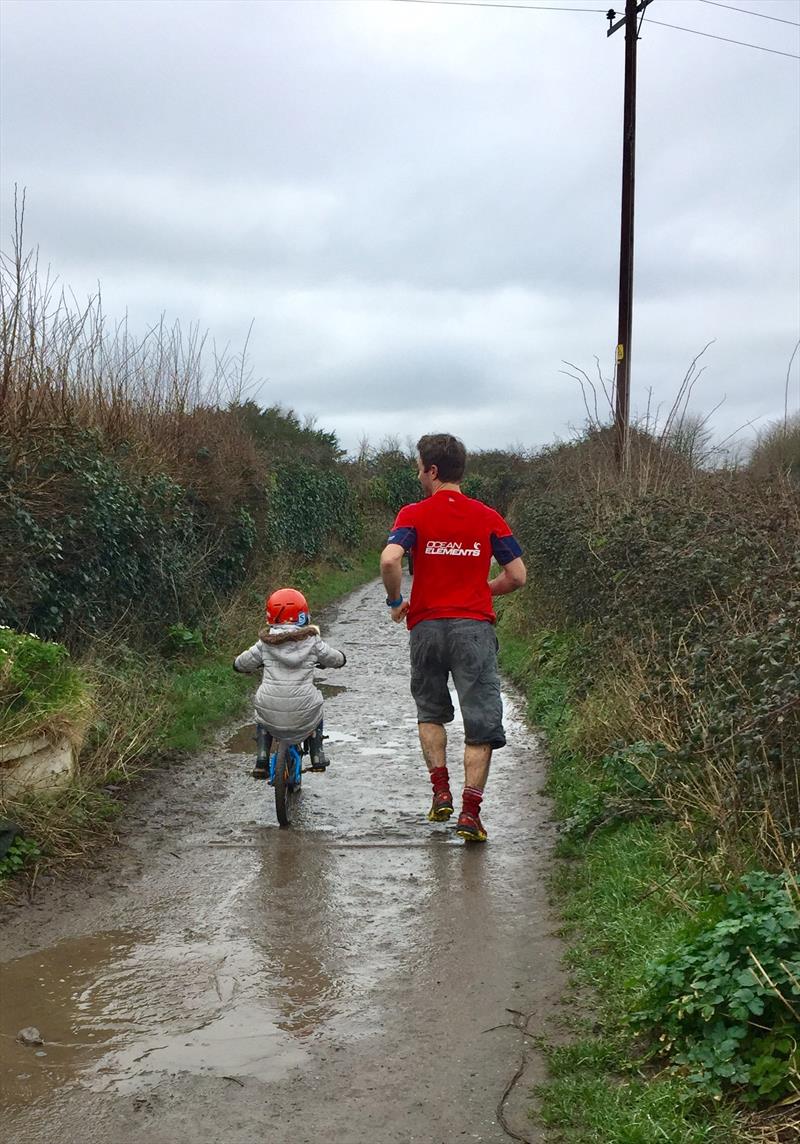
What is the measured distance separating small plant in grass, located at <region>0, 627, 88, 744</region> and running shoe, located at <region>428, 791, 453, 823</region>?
233cm

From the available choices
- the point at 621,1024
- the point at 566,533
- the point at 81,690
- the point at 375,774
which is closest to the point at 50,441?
the point at 81,690

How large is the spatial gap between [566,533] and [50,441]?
18.2 ft

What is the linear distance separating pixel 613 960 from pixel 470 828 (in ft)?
6.58

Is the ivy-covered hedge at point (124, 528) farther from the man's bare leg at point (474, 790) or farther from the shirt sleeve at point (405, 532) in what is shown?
the man's bare leg at point (474, 790)

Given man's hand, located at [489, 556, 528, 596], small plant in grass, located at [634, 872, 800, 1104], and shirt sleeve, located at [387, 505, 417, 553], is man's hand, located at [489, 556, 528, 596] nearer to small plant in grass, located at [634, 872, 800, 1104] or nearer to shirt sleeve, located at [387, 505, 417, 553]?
shirt sleeve, located at [387, 505, 417, 553]

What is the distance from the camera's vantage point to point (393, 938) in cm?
498

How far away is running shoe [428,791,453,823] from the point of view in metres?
6.50

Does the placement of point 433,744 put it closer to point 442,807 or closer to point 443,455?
point 442,807

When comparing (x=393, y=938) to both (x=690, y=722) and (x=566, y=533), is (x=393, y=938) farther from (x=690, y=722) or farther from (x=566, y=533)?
(x=566, y=533)

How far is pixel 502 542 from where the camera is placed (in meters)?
6.59

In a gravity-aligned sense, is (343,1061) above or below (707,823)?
below

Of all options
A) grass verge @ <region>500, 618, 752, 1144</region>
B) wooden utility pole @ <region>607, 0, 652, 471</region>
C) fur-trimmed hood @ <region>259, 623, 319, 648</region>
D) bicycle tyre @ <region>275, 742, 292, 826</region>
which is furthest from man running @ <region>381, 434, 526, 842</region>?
wooden utility pole @ <region>607, 0, 652, 471</region>

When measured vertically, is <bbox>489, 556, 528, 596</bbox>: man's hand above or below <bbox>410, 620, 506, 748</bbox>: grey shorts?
above

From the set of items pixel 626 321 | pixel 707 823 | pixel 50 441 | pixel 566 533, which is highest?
pixel 626 321
